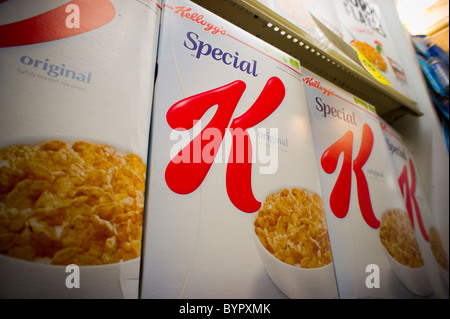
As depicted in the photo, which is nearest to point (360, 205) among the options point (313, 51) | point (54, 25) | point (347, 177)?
point (347, 177)

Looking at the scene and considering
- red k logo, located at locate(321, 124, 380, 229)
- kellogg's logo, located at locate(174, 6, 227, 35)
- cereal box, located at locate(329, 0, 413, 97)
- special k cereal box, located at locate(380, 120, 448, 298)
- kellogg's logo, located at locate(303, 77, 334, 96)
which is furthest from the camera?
cereal box, located at locate(329, 0, 413, 97)

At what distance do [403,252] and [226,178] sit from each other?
2.59 feet

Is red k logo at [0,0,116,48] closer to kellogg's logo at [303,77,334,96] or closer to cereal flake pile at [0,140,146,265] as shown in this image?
cereal flake pile at [0,140,146,265]

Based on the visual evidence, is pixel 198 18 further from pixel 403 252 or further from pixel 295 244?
pixel 403 252

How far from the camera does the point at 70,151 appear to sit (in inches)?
15.6

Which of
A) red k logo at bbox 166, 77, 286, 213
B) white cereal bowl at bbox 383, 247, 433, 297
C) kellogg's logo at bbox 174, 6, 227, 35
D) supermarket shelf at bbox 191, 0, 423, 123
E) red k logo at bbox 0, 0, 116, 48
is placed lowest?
white cereal bowl at bbox 383, 247, 433, 297

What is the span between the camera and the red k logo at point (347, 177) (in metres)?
0.76

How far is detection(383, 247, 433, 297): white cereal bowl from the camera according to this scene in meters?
0.79

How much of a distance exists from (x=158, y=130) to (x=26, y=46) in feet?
0.90

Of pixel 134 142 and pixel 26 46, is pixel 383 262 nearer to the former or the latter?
pixel 134 142

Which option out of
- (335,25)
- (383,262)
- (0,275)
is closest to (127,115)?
(0,275)

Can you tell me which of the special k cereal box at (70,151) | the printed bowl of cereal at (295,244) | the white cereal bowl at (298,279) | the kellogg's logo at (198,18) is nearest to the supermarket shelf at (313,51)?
the kellogg's logo at (198,18)

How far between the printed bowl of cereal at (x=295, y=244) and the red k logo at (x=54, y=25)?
559mm

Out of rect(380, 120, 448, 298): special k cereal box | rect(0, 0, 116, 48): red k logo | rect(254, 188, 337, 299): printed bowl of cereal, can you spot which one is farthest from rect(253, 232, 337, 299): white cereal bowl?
rect(380, 120, 448, 298): special k cereal box
